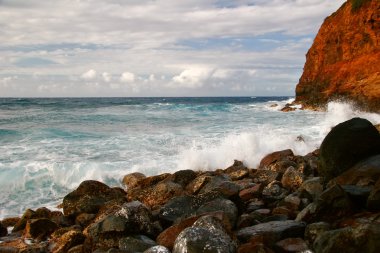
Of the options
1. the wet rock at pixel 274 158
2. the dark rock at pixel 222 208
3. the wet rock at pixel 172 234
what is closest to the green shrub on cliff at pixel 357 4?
the wet rock at pixel 274 158

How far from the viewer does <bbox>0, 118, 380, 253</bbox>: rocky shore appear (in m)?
4.64

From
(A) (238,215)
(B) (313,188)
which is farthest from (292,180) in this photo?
(A) (238,215)

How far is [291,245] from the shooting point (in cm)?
484

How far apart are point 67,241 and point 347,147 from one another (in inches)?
196

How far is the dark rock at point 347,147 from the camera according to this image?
6.99 meters

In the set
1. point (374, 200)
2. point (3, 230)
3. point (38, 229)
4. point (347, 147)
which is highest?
point (347, 147)

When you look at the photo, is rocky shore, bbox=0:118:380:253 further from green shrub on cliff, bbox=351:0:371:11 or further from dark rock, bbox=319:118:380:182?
green shrub on cliff, bbox=351:0:371:11

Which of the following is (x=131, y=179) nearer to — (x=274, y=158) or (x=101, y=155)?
(x=101, y=155)

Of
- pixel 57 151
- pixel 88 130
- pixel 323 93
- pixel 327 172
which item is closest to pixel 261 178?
pixel 327 172

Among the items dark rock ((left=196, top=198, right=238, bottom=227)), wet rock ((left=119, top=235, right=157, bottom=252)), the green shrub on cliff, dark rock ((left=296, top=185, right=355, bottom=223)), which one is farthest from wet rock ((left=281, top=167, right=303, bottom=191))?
the green shrub on cliff

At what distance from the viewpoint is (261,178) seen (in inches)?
388

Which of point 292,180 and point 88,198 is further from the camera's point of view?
point 292,180

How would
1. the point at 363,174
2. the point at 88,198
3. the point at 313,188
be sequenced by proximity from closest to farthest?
the point at 363,174, the point at 313,188, the point at 88,198

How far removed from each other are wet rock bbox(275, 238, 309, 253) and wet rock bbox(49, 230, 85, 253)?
3380mm
